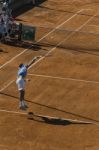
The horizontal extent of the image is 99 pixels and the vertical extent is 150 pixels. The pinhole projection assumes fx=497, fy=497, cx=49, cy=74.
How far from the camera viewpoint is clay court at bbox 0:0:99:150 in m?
19.3

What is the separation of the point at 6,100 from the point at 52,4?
20.5 meters

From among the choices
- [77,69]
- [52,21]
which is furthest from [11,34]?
[77,69]

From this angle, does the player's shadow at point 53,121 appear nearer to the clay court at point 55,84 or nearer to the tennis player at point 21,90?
the clay court at point 55,84

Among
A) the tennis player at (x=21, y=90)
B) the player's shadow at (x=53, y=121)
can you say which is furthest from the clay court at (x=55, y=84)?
the tennis player at (x=21, y=90)

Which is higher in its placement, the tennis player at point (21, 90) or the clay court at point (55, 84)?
the tennis player at point (21, 90)

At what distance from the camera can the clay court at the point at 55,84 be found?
19.3 meters

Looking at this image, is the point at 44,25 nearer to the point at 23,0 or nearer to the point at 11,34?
the point at 11,34

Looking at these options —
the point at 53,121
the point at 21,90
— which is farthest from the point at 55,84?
the point at 53,121

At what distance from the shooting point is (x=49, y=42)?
103ft

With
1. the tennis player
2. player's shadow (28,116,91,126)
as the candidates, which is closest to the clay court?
player's shadow (28,116,91,126)

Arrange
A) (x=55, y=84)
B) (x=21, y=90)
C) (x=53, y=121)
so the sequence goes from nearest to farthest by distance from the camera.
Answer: (x=53, y=121), (x=21, y=90), (x=55, y=84)

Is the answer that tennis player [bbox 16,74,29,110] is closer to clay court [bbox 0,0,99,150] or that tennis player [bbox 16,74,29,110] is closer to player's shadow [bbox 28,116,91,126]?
clay court [bbox 0,0,99,150]

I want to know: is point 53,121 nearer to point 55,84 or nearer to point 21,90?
point 21,90

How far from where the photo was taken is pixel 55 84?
2464cm
